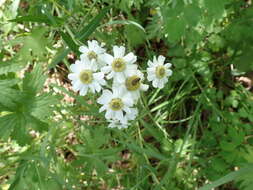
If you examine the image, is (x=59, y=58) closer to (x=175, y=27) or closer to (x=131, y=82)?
(x=131, y=82)

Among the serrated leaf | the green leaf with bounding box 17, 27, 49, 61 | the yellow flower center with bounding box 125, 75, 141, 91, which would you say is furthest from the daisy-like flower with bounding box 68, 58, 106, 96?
the green leaf with bounding box 17, 27, 49, 61

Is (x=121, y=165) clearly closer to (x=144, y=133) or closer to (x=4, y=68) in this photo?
(x=144, y=133)

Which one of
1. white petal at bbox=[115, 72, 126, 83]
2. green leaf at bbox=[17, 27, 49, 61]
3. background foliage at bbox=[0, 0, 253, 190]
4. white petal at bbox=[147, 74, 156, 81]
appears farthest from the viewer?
green leaf at bbox=[17, 27, 49, 61]

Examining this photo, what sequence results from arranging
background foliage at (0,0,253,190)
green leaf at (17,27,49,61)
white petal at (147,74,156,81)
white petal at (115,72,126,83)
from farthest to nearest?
green leaf at (17,27,49,61)
background foliage at (0,0,253,190)
white petal at (147,74,156,81)
white petal at (115,72,126,83)

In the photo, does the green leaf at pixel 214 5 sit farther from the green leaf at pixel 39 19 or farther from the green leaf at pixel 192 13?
the green leaf at pixel 39 19

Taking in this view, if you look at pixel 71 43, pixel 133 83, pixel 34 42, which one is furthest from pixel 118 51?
pixel 34 42

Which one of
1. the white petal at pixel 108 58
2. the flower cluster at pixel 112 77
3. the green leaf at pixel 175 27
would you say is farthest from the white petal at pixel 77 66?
the green leaf at pixel 175 27

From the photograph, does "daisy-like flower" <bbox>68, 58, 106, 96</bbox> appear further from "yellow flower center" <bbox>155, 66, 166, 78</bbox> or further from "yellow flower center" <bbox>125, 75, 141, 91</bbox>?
"yellow flower center" <bbox>155, 66, 166, 78</bbox>
